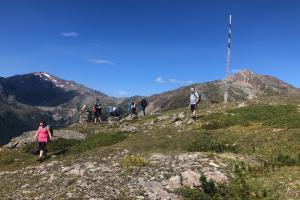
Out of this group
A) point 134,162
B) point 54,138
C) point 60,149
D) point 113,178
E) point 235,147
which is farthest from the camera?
point 54,138

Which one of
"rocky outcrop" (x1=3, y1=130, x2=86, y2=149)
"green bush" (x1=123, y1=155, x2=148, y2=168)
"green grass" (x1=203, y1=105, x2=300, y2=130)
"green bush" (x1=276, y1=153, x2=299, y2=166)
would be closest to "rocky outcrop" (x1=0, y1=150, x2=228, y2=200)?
"green bush" (x1=123, y1=155, x2=148, y2=168)

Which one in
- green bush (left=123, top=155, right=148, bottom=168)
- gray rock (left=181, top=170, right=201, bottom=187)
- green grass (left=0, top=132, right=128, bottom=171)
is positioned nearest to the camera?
gray rock (left=181, top=170, right=201, bottom=187)

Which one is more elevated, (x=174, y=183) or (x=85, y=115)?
(x=85, y=115)

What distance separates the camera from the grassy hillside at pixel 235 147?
63.7 ft

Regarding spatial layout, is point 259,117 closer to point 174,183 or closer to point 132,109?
point 174,183

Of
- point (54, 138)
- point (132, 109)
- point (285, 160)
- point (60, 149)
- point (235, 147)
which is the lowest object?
point (60, 149)

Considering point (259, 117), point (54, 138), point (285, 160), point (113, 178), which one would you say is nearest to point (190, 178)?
point (113, 178)

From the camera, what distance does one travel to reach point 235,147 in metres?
28.0

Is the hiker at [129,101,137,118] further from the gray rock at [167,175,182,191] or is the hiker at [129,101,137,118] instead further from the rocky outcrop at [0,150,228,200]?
the gray rock at [167,175,182,191]

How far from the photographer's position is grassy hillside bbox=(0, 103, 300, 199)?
765 inches

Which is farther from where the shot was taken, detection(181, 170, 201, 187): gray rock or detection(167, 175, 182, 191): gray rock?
detection(181, 170, 201, 187): gray rock

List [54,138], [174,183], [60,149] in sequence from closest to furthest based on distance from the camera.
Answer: [174,183], [60,149], [54,138]

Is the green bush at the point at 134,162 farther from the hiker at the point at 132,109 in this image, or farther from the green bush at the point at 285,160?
the hiker at the point at 132,109

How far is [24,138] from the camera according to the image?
44062 mm
